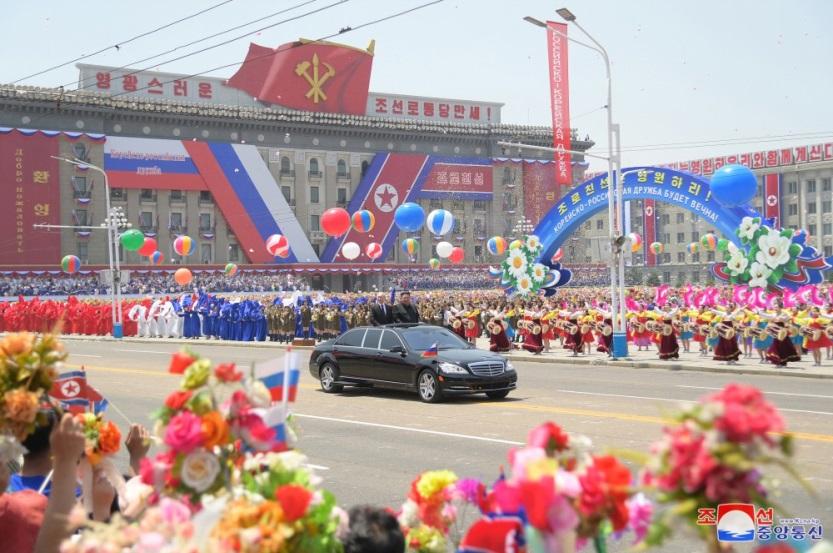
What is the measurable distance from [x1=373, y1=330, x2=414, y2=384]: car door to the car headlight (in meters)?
0.82

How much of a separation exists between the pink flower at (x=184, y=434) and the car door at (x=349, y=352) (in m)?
15.4

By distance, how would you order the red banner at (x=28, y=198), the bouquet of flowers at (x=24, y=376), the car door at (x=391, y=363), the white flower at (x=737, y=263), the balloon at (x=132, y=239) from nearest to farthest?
the bouquet of flowers at (x=24, y=376) < the car door at (x=391, y=363) < the white flower at (x=737, y=263) < the balloon at (x=132, y=239) < the red banner at (x=28, y=198)

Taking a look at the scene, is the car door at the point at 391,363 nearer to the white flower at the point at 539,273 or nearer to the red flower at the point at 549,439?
the red flower at the point at 549,439

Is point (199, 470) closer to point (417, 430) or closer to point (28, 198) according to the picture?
point (417, 430)

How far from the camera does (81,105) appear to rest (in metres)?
75.2

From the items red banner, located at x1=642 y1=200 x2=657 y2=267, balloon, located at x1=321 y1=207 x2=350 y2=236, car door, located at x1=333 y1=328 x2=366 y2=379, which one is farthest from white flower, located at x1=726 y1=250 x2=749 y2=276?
red banner, located at x1=642 y1=200 x2=657 y2=267

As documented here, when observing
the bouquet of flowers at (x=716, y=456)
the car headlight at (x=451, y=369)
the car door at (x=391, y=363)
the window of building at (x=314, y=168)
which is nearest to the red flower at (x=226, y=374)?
the bouquet of flowers at (x=716, y=456)

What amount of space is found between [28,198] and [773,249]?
55761 mm

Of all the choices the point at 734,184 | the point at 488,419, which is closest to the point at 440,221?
the point at 734,184

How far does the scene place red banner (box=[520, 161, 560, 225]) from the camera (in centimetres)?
9750

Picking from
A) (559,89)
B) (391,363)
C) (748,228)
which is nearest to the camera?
(391,363)

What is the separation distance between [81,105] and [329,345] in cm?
6216

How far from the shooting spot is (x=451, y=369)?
17016 mm

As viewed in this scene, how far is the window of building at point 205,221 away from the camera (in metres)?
82.6
